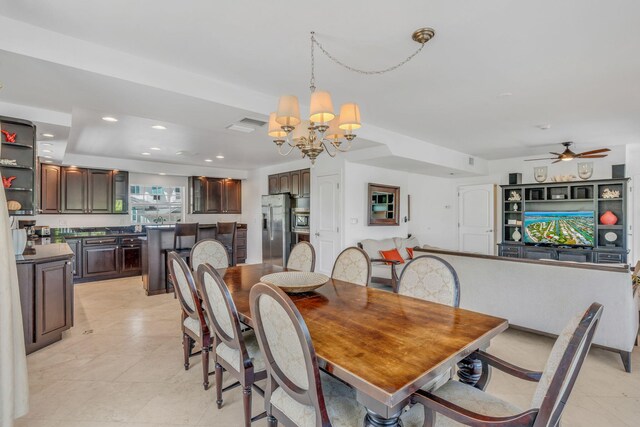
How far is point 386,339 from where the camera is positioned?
57.9 inches

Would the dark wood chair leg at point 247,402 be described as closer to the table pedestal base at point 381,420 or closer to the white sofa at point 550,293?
the table pedestal base at point 381,420

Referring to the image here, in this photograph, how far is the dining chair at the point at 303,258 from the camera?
10.7 ft

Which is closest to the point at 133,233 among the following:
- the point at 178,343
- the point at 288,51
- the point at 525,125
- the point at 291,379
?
the point at 178,343

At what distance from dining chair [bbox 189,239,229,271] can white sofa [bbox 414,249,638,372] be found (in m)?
2.22

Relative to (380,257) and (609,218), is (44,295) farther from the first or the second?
(609,218)

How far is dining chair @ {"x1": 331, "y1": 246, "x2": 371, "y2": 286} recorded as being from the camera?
2.73m

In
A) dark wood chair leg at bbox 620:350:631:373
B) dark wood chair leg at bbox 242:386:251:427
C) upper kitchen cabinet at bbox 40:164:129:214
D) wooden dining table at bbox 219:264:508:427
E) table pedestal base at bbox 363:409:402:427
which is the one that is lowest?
dark wood chair leg at bbox 620:350:631:373

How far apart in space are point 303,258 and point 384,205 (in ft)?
10.2

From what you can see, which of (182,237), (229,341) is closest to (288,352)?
(229,341)

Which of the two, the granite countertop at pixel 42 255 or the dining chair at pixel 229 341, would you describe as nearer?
the dining chair at pixel 229 341

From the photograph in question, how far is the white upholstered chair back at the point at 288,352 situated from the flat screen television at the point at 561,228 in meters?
6.55

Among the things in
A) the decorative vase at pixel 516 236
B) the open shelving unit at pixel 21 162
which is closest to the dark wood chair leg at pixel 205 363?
the open shelving unit at pixel 21 162

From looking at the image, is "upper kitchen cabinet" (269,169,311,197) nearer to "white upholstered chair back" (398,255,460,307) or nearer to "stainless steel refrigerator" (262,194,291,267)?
"stainless steel refrigerator" (262,194,291,267)

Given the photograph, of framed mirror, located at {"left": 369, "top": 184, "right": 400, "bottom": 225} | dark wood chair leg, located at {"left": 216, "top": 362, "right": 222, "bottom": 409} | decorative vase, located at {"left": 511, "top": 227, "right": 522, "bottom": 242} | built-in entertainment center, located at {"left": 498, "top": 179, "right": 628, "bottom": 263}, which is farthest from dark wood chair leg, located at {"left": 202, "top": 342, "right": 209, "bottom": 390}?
decorative vase, located at {"left": 511, "top": 227, "right": 522, "bottom": 242}
